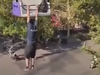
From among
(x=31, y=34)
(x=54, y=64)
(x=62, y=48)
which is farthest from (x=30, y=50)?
(x=62, y=48)

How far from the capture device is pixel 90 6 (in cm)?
1073

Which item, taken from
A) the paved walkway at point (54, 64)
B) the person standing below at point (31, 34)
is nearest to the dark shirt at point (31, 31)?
the person standing below at point (31, 34)

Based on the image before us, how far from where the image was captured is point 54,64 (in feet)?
31.7

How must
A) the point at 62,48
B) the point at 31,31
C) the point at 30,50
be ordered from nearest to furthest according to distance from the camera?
the point at 31,31
the point at 30,50
the point at 62,48

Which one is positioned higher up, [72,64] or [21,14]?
[21,14]

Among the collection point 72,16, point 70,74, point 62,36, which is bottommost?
point 70,74

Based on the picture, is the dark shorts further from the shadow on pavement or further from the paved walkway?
the shadow on pavement

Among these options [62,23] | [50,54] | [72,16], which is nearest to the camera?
[50,54]

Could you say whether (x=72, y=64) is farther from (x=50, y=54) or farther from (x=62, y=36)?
(x=62, y=36)

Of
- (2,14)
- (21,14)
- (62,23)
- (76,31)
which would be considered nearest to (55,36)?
(62,23)

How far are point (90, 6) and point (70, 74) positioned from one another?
3.14 meters

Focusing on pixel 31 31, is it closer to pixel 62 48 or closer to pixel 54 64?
pixel 54 64

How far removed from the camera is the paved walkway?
9016 mm

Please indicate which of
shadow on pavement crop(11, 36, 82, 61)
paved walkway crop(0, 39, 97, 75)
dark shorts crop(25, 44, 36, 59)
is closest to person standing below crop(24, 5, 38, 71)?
dark shorts crop(25, 44, 36, 59)
